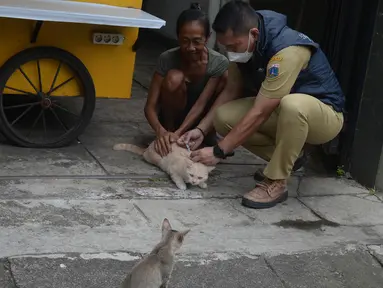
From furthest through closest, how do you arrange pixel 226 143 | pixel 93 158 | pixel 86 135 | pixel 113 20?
pixel 86 135, pixel 93 158, pixel 113 20, pixel 226 143

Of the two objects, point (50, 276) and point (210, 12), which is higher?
point (210, 12)

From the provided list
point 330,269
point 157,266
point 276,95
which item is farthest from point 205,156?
point 157,266

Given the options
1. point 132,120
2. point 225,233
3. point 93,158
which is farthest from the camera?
point 132,120

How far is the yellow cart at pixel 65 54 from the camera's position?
4.65m

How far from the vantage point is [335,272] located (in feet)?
12.1

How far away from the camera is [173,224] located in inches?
158

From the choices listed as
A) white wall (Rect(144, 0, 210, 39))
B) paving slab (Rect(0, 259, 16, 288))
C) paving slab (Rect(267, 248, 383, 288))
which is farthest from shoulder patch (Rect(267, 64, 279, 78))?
white wall (Rect(144, 0, 210, 39))

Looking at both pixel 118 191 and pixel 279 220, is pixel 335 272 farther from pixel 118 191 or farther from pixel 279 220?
pixel 118 191

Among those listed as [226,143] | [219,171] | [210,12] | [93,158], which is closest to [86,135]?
[93,158]

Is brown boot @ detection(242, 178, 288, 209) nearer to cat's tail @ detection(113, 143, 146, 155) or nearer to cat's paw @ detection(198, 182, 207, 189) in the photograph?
cat's paw @ detection(198, 182, 207, 189)

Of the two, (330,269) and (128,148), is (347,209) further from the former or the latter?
(128,148)

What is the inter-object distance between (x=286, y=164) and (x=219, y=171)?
0.76 m

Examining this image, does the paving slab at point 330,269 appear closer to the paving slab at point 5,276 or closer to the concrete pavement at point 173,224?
the concrete pavement at point 173,224

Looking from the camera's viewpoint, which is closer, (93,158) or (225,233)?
(225,233)
